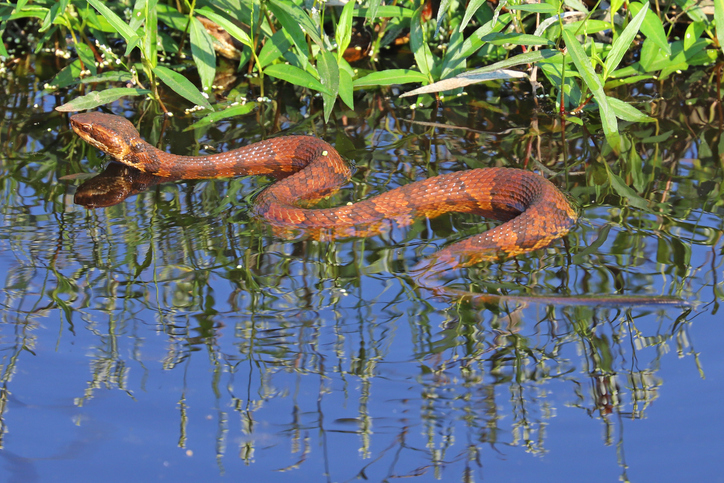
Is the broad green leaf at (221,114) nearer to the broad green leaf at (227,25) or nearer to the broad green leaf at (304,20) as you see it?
the broad green leaf at (227,25)

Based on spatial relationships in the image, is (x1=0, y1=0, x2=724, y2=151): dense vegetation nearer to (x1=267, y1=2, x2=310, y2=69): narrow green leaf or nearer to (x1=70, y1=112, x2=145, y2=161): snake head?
(x1=267, y1=2, x2=310, y2=69): narrow green leaf

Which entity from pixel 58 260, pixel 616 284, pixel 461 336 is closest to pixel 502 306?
pixel 461 336

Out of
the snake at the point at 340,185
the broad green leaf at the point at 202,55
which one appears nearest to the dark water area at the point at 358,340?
the snake at the point at 340,185

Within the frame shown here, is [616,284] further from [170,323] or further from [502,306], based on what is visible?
[170,323]

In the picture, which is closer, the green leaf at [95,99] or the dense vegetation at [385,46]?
the dense vegetation at [385,46]

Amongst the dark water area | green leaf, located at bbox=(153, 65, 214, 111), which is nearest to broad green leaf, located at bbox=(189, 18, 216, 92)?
green leaf, located at bbox=(153, 65, 214, 111)

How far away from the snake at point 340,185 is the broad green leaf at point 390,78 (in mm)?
748

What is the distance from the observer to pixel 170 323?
3686mm

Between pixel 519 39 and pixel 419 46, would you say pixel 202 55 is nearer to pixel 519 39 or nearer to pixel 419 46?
pixel 419 46

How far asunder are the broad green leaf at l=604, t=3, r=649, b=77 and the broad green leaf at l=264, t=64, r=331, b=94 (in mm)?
2158

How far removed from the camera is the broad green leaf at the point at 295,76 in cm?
580

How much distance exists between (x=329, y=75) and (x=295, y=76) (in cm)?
33

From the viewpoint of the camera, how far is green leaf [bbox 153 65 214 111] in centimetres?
592

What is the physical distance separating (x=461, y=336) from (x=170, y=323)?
1405mm
